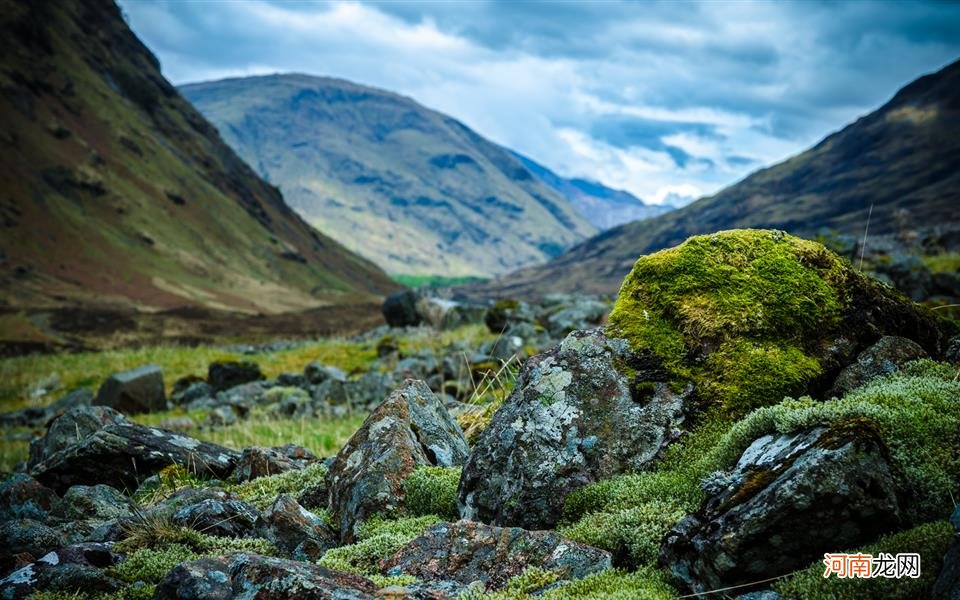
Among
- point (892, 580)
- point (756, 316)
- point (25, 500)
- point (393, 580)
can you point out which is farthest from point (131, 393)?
point (892, 580)

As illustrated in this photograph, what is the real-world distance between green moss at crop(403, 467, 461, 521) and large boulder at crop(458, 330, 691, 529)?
293mm

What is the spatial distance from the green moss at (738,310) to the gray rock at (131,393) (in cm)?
2068

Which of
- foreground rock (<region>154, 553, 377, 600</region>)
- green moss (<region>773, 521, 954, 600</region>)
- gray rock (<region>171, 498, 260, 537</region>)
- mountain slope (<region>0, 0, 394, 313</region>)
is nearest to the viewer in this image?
green moss (<region>773, 521, 954, 600</region>)

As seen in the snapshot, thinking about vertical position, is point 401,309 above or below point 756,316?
below

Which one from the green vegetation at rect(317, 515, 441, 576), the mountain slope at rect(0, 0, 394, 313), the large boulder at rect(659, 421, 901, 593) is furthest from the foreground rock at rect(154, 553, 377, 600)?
the mountain slope at rect(0, 0, 394, 313)

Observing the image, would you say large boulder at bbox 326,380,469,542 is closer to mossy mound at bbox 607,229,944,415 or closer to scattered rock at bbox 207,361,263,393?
mossy mound at bbox 607,229,944,415

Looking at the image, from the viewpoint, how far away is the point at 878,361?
6.20 metres

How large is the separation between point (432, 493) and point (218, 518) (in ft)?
7.18

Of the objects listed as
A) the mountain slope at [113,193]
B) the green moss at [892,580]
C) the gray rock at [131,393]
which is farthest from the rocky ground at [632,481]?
the mountain slope at [113,193]

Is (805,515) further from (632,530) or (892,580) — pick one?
(632,530)

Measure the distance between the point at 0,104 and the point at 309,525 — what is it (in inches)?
5648

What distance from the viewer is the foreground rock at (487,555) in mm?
4785

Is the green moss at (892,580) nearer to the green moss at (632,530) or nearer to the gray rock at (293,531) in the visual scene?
the green moss at (632,530)

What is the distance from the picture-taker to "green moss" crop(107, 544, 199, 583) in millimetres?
5223
